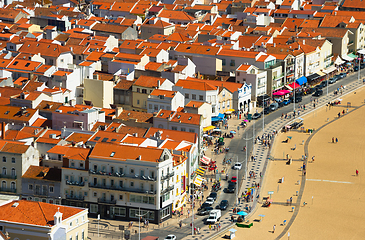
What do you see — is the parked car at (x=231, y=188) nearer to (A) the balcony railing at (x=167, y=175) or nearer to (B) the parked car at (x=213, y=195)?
(B) the parked car at (x=213, y=195)

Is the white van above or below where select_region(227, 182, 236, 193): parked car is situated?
below

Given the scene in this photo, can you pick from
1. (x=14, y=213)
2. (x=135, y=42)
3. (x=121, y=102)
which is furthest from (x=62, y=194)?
(x=135, y=42)

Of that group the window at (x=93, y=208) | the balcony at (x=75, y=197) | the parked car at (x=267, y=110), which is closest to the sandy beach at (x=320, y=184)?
the parked car at (x=267, y=110)

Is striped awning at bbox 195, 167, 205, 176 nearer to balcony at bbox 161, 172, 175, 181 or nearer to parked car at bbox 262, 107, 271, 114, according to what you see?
balcony at bbox 161, 172, 175, 181

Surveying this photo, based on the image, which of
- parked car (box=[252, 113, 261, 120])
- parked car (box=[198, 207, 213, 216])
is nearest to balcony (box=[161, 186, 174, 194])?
parked car (box=[198, 207, 213, 216])

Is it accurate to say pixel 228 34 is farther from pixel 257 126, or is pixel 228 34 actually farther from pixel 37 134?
pixel 37 134
